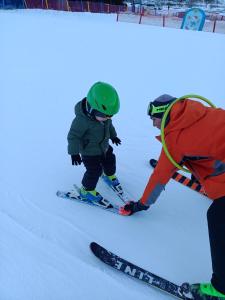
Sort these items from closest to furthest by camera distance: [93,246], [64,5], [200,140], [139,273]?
[200,140], [139,273], [93,246], [64,5]

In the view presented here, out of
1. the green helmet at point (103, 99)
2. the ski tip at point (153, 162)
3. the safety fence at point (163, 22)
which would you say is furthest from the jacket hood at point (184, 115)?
the safety fence at point (163, 22)

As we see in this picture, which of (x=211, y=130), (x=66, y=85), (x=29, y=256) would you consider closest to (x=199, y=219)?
(x=211, y=130)

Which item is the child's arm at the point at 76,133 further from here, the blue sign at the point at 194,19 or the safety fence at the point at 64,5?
the safety fence at the point at 64,5

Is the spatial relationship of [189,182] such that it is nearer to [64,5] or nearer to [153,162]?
[153,162]

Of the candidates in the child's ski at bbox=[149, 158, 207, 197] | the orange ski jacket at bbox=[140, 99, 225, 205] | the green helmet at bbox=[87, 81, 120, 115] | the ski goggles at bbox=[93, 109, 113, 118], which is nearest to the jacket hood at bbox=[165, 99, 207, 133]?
the orange ski jacket at bbox=[140, 99, 225, 205]

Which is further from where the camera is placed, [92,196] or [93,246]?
[92,196]

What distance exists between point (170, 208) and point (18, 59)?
6.51m

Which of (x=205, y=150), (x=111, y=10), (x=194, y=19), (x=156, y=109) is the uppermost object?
(x=156, y=109)

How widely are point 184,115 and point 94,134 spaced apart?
1.23 metres

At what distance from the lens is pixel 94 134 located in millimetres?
3107

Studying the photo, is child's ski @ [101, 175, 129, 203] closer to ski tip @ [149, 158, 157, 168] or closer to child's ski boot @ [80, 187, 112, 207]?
child's ski boot @ [80, 187, 112, 207]

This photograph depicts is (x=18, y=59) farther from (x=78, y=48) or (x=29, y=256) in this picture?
(x=29, y=256)

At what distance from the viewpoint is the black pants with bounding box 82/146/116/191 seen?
3.23 m

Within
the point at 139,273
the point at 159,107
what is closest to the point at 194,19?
the point at 159,107
